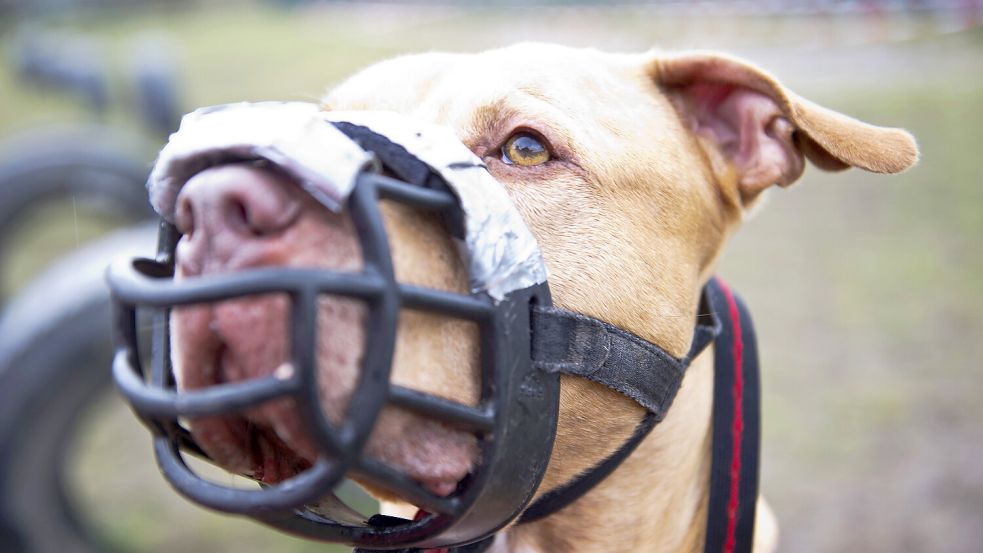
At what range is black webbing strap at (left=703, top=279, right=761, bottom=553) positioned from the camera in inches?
80.5

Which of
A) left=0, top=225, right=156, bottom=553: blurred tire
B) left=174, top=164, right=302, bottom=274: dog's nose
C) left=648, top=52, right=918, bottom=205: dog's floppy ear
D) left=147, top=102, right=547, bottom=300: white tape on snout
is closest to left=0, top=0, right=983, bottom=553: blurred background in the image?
left=0, top=225, right=156, bottom=553: blurred tire

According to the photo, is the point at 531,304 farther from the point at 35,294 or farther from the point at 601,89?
the point at 35,294

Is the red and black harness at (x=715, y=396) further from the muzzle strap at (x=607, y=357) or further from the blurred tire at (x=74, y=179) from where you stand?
the blurred tire at (x=74, y=179)

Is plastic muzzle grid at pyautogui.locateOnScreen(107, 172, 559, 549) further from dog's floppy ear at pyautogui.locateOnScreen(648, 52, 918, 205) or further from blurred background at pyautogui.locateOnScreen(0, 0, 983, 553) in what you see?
blurred background at pyautogui.locateOnScreen(0, 0, 983, 553)

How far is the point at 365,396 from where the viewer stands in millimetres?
1308

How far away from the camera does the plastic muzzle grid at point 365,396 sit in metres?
1.24

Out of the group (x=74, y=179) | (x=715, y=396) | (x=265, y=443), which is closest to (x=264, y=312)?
(x=265, y=443)

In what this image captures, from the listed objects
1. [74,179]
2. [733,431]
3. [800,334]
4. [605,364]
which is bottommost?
[800,334]

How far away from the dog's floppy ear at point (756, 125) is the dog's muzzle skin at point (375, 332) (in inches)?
27.2

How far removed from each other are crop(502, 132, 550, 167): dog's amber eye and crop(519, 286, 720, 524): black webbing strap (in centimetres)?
40

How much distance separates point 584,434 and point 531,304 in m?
0.37

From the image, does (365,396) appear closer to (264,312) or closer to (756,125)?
(264,312)

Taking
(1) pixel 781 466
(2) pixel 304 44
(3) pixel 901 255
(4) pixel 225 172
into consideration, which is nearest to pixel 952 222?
(3) pixel 901 255

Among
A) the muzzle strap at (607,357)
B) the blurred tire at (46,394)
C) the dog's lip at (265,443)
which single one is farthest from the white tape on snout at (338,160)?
the blurred tire at (46,394)
